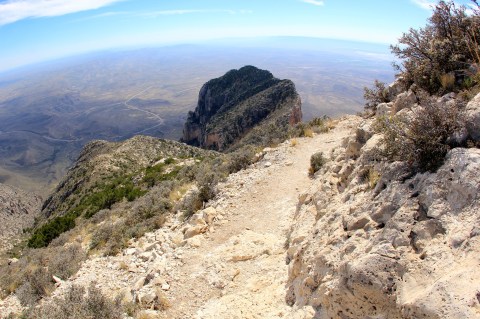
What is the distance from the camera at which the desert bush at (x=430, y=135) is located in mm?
4484

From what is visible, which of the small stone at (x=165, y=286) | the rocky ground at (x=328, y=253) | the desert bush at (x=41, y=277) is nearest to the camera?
the rocky ground at (x=328, y=253)

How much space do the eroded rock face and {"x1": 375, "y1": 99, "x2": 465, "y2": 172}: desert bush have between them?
166 millimetres

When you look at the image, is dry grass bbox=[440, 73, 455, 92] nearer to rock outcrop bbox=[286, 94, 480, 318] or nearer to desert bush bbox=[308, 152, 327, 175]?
rock outcrop bbox=[286, 94, 480, 318]

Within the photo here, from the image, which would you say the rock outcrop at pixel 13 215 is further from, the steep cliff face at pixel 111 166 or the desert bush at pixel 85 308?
the desert bush at pixel 85 308

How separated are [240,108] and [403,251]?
6312cm

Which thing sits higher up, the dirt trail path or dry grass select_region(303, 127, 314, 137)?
dry grass select_region(303, 127, 314, 137)

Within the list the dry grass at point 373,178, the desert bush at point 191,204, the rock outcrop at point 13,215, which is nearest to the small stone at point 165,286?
the desert bush at point 191,204

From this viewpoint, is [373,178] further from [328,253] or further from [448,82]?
[448,82]

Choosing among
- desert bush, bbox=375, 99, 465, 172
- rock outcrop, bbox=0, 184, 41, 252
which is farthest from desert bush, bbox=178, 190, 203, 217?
rock outcrop, bbox=0, 184, 41, 252

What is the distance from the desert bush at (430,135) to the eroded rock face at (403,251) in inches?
6.5

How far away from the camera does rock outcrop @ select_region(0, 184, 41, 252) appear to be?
30986mm

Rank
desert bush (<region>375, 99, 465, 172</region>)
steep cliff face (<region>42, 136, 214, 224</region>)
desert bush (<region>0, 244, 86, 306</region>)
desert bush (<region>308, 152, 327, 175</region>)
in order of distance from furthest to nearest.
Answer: steep cliff face (<region>42, 136, 214, 224</region>) → desert bush (<region>308, 152, 327, 175</region>) → desert bush (<region>0, 244, 86, 306</region>) → desert bush (<region>375, 99, 465, 172</region>)

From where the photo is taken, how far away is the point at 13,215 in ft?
139

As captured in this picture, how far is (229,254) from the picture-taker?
8.37m
